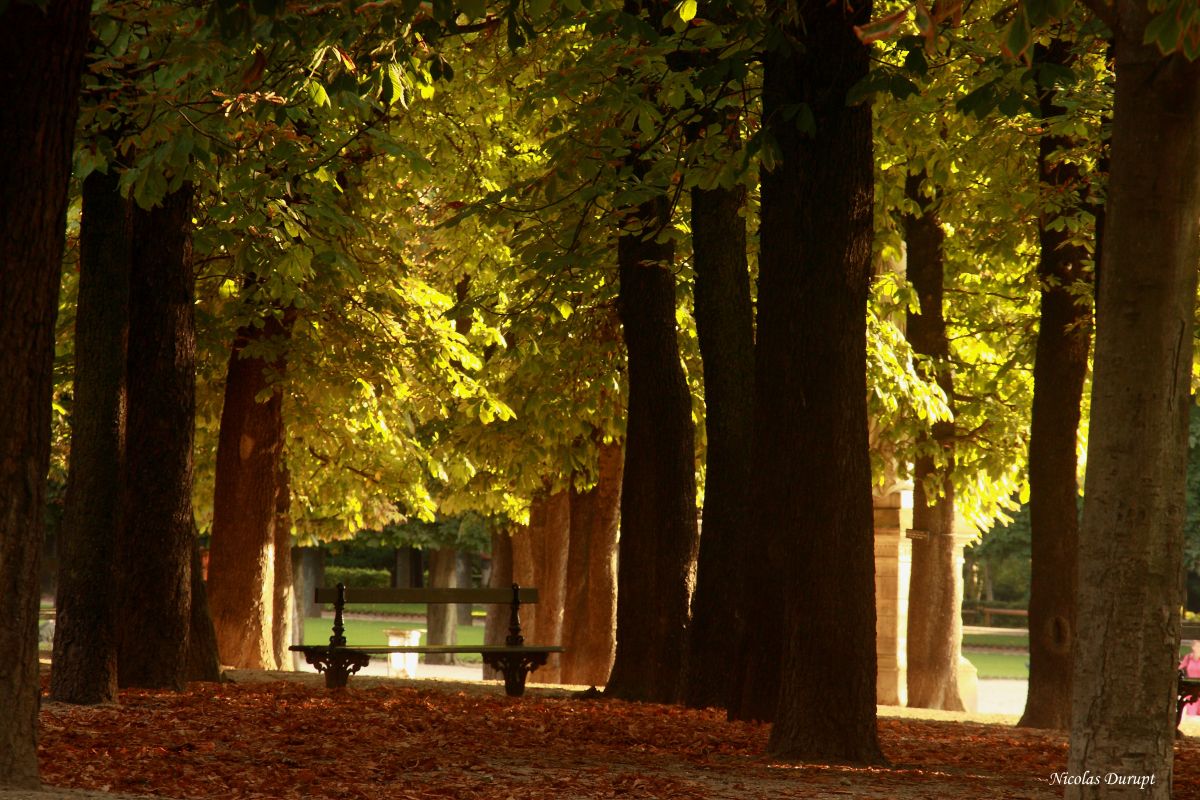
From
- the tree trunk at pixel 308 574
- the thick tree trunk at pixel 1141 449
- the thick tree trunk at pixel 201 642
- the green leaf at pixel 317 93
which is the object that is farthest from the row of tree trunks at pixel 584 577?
the tree trunk at pixel 308 574

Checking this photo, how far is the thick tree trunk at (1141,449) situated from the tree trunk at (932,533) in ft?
47.9

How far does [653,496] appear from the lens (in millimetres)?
14617

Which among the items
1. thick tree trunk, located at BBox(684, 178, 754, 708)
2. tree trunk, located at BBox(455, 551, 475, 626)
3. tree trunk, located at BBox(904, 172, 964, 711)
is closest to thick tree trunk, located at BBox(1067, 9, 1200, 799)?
thick tree trunk, located at BBox(684, 178, 754, 708)

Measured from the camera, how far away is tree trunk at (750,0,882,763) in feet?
31.6

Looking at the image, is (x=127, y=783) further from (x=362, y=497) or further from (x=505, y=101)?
(x=362, y=497)

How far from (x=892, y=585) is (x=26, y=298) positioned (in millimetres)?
16934

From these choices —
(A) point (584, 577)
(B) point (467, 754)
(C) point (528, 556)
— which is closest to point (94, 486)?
(B) point (467, 754)

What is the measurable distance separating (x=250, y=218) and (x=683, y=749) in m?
5.34

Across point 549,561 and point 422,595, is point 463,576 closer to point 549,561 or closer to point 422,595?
point 549,561

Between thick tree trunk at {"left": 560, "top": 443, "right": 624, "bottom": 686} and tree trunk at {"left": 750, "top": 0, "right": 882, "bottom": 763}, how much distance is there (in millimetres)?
11120

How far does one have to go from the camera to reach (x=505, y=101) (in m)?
21.1

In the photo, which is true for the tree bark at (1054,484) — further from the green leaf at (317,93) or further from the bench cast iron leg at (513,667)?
the green leaf at (317,93)

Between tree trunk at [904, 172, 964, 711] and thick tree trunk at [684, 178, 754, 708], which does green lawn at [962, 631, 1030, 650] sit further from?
thick tree trunk at [684, 178, 754, 708]

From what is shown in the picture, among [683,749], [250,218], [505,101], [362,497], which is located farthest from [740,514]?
[362,497]
